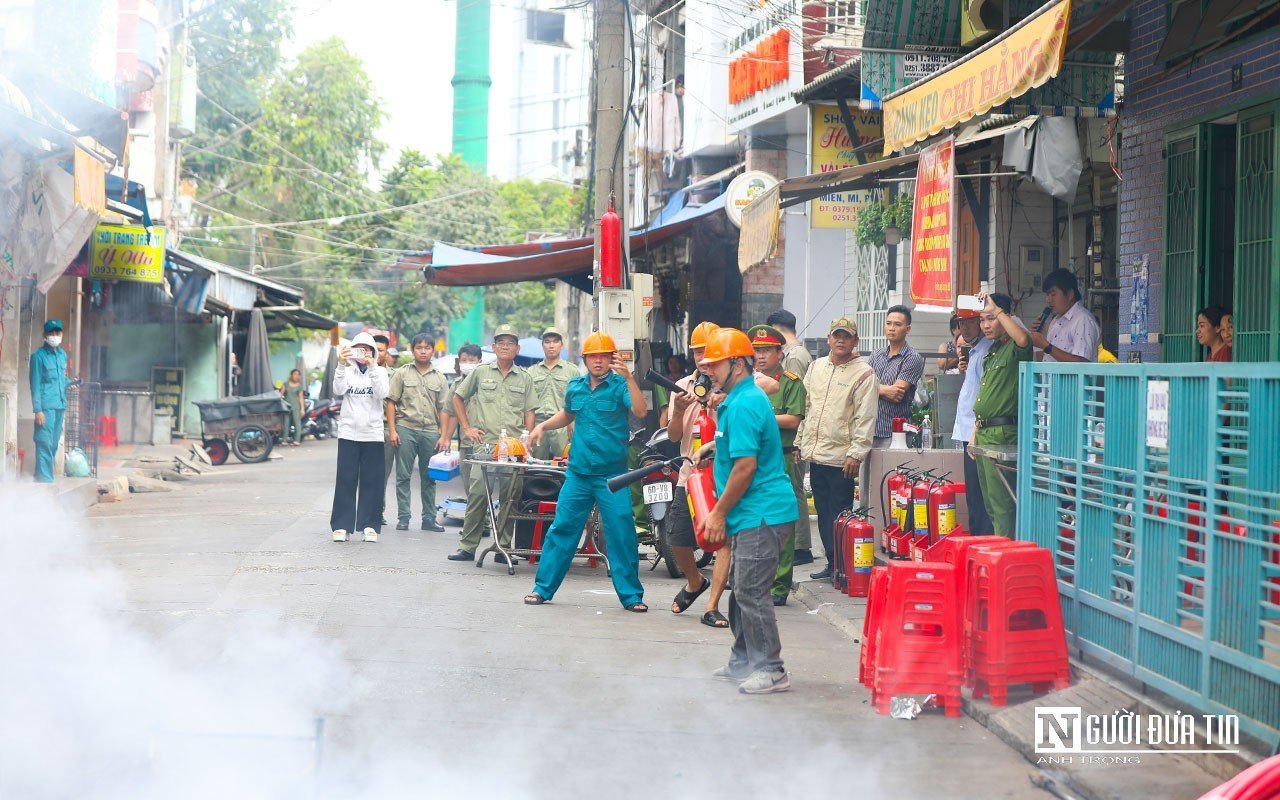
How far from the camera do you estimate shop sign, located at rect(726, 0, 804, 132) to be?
17.5 meters

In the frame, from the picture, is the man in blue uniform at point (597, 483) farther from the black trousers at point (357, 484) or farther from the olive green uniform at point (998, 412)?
the black trousers at point (357, 484)

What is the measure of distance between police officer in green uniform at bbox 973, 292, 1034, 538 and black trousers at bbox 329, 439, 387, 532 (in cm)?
582

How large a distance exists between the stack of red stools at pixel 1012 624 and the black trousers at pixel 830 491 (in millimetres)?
3506

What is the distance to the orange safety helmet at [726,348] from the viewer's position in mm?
7055

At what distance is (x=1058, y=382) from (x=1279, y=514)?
2.14 m

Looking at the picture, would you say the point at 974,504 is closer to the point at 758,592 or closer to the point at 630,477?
the point at 630,477

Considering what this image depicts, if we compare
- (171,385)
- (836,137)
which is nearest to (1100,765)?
(836,137)

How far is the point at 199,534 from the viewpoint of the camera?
12.6m

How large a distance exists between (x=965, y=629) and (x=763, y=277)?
545 inches

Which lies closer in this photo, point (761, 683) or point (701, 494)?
point (761, 683)

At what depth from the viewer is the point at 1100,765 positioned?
5.43 m

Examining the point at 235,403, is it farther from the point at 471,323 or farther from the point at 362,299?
the point at 471,323

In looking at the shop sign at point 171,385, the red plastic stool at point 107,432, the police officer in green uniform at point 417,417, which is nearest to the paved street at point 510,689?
the police officer in green uniform at point 417,417

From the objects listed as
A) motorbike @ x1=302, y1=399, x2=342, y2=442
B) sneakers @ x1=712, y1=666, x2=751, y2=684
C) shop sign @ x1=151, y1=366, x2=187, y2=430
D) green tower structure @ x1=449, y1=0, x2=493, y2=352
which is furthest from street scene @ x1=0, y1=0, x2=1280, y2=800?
green tower structure @ x1=449, y1=0, x2=493, y2=352
